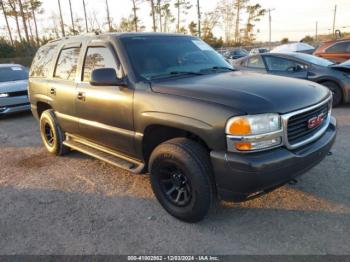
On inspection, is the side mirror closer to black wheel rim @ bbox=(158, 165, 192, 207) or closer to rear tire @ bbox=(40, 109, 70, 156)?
black wheel rim @ bbox=(158, 165, 192, 207)

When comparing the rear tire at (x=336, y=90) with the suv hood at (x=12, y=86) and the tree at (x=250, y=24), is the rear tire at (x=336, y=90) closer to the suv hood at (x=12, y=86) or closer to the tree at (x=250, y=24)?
the suv hood at (x=12, y=86)

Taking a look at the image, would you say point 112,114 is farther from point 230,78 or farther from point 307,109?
point 307,109

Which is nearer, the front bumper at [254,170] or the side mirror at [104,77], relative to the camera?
the front bumper at [254,170]

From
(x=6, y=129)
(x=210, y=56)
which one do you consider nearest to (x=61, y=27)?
(x=6, y=129)

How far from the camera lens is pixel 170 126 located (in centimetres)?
304

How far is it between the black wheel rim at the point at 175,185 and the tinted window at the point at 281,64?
569cm

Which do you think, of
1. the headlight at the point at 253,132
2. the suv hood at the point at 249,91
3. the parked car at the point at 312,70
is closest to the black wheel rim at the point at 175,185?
the headlight at the point at 253,132

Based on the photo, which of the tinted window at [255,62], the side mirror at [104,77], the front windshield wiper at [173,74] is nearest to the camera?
the side mirror at [104,77]

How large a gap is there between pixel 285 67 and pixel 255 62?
820 mm

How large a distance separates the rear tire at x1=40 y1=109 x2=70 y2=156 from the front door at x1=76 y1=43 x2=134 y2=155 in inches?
34.2

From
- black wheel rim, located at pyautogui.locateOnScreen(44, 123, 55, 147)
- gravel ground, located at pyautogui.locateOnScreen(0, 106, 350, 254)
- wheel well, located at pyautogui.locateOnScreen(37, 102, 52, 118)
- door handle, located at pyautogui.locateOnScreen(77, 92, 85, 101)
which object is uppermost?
door handle, located at pyautogui.locateOnScreen(77, 92, 85, 101)

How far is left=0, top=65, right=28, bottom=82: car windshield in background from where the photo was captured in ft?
31.3

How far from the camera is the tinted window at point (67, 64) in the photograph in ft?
14.4

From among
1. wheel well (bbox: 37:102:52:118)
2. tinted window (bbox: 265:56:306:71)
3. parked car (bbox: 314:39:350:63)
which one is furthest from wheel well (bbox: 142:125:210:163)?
parked car (bbox: 314:39:350:63)
